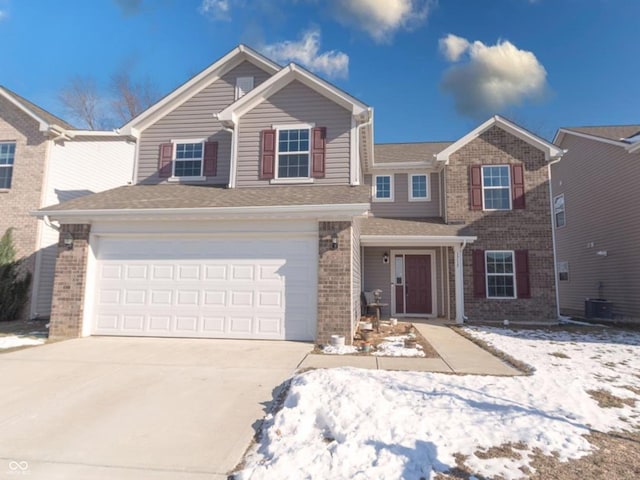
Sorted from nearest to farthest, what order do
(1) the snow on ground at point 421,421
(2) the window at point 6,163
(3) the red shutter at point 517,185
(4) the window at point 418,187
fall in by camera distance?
(1) the snow on ground at point 421,421
(2) the window at point 6,163
(3) the red shutter at point 517,185
(4) the window at point 418,187

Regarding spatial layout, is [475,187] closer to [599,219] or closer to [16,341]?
[599,219]

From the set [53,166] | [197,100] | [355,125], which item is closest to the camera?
[355,125]

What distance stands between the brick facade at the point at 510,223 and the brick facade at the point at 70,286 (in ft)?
35.8

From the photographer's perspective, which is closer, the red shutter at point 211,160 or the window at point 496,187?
the red shutter at point 211,160

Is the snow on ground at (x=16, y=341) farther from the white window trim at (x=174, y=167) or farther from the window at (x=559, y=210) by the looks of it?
the window at (x=559, y=210)

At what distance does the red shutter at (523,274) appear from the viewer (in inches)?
468

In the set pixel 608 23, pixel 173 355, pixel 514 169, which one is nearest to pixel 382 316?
pixel 514 169

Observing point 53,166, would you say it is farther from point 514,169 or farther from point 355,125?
point 514,169

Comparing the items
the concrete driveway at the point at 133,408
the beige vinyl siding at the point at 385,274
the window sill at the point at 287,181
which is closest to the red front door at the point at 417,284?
the beige vinyl siding at the point at 385,274

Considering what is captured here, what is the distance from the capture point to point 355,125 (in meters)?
9.70

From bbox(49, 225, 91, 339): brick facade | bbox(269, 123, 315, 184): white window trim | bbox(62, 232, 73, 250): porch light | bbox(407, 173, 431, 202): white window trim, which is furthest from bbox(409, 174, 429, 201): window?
bbox(62, 232, 73, 250): porch light

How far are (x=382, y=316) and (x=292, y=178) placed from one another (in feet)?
19.7

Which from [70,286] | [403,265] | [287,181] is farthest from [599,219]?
[70,286]

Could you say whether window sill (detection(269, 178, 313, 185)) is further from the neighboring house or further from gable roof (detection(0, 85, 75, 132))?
the neighboring house
